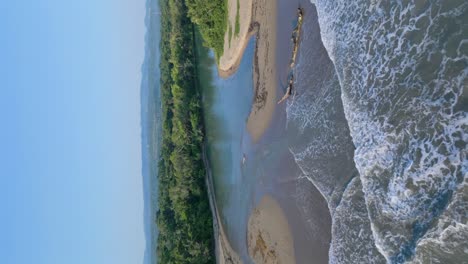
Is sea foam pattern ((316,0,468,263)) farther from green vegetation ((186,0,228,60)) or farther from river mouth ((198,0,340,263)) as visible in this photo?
green vegetation ((186,0,228,60))

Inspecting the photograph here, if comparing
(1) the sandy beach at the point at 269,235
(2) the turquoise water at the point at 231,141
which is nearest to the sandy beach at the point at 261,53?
(2) the turquoise water at the point at 231,141

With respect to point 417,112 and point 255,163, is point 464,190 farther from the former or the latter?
point 255,163

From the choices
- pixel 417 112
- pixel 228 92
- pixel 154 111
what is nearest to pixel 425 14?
pixel 417 112

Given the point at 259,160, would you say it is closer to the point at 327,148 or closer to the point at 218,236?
the point at 327,148

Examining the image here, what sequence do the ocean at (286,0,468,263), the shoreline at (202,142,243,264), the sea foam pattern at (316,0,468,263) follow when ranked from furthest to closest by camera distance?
the shoreline at (202,142,243,264) → the ocean at (286,0,468,263) → the sea foam pattern at (316,0,468,263)

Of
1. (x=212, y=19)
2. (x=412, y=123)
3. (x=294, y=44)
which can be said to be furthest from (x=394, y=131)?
(x=212, y=19)

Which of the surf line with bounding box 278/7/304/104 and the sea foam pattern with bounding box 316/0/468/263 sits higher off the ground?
the surf line with bounding box 278/7/304/104

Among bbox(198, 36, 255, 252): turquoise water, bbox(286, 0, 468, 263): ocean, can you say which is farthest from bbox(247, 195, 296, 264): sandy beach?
bbox(286, 0, 468, 263): ocean
